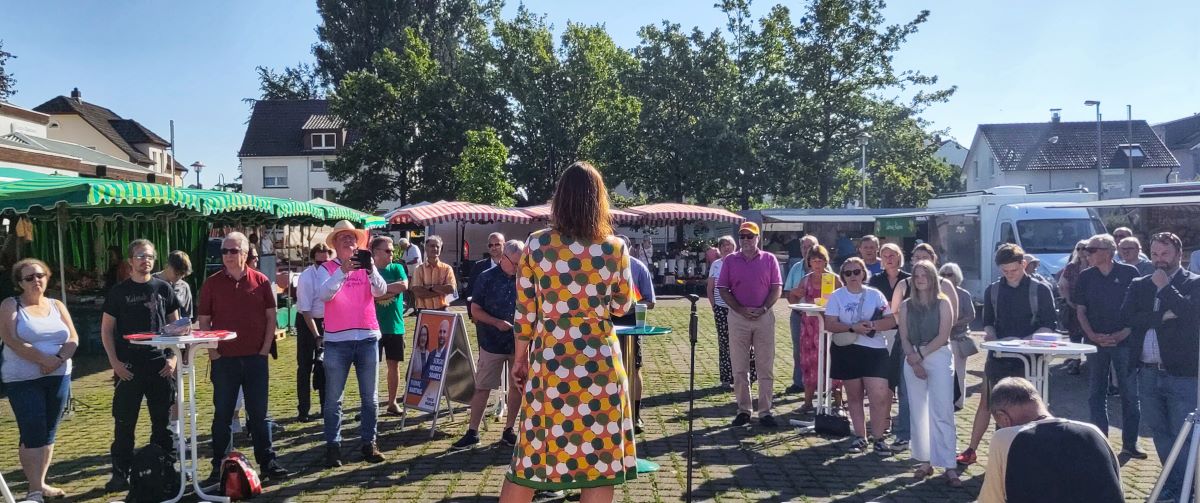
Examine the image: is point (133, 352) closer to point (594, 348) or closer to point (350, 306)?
point (350, 306)

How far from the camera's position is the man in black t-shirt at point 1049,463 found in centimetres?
351

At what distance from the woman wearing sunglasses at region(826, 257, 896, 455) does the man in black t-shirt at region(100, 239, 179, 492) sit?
493cm

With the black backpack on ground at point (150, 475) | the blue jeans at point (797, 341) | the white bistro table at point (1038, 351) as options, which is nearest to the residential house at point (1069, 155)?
the blue jeans at point (797, 341)

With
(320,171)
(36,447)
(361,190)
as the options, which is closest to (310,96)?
(320,171)

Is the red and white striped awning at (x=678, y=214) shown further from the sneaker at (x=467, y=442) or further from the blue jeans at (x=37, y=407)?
the blue jeans at (x=37, y=407)

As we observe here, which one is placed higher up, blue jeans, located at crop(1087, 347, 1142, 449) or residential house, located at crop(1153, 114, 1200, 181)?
residential house, located at crop(1153, 114, 1200, 181)

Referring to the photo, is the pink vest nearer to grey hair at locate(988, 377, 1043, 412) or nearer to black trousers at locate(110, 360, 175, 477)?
black trousers at locate(110, 360, 175, 477)

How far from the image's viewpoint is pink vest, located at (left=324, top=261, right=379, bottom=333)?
21.8 ft

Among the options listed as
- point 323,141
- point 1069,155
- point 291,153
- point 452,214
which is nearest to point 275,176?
point 291,153

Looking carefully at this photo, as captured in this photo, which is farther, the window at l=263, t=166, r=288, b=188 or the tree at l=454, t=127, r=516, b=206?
the window at l=263, t=166, r=288, b=188

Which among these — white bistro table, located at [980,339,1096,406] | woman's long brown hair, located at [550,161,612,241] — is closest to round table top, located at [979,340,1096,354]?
white bistro table, located at [980,339,1096,406]

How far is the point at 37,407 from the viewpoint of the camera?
18.7 feet

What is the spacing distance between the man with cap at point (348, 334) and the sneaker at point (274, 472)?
1.27 ft

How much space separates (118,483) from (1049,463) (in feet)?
18.5
